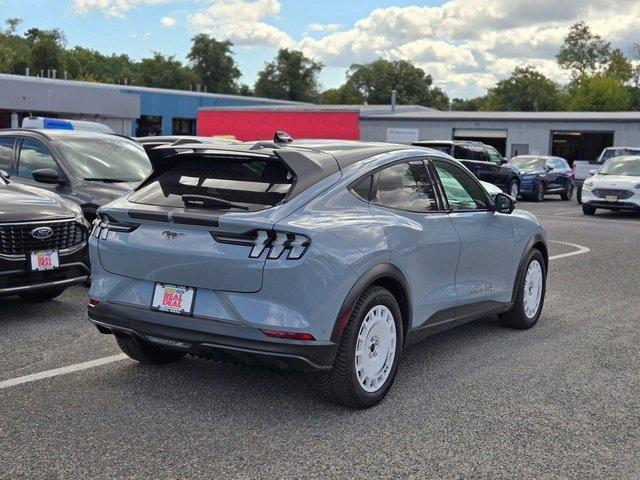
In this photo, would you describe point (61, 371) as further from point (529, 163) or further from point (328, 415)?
point (529, 163)

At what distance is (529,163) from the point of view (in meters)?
28.2

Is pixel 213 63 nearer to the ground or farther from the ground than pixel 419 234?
farther from the ground

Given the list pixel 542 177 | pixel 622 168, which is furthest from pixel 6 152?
pixel 542 177

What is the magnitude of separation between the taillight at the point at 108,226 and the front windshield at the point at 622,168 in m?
18.0

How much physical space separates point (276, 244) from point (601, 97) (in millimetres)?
99752

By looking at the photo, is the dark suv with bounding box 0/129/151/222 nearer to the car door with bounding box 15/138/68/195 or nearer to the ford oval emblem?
the car door with bounding box 15/138/68/195

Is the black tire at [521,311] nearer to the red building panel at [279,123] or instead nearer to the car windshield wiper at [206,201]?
the car windshield wiper at [206,201]

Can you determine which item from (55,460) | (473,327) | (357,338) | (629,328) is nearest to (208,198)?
(357,338)

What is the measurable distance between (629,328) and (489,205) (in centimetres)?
194

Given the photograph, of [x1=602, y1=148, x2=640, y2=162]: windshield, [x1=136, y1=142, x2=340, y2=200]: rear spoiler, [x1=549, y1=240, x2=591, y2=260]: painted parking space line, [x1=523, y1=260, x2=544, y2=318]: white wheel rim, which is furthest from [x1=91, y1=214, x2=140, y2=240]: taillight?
[x1=602, y1=148, x2=640, y2=162]: windshield

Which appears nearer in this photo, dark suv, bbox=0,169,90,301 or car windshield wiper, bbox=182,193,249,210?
car windshield wiper, bbox=182,193,249,210

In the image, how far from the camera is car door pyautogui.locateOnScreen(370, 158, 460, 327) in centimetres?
513

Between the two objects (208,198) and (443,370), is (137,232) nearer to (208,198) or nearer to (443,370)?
(208,198)

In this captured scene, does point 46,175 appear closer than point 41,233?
No
